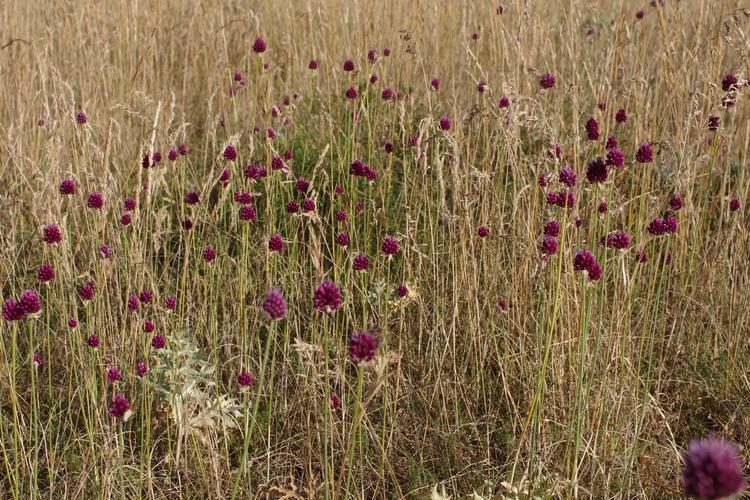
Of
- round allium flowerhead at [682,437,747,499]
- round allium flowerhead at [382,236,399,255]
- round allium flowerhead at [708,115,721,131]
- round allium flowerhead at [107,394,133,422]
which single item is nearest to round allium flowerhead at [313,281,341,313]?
round allium flowerhead at [107,394,133,422]

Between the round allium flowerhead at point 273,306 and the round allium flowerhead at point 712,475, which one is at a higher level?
the round allium flowerhead at point 712,475

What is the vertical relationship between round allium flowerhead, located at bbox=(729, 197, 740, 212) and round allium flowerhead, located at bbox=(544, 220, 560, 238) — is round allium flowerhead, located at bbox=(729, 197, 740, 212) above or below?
below

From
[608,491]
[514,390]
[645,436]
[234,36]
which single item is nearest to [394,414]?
[514,390]

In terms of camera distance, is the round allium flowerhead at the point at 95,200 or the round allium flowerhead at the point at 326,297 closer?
the round allium flowerhead at the point at 326,297

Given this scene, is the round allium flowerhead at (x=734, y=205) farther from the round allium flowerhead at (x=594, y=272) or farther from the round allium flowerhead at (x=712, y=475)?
the round allium flowerhead at (x=712, y=475)

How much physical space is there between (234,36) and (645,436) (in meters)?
4.06

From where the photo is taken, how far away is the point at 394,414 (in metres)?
2.15

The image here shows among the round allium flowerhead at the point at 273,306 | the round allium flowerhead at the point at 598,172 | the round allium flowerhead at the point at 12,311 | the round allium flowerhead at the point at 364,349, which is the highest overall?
the round allium flowerhead at the point at 598,172

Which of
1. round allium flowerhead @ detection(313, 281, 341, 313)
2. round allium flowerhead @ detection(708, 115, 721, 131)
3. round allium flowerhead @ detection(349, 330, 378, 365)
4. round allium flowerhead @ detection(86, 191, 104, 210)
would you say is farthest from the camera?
round allium flowerhead @ detection(708, 115, 721, 131)

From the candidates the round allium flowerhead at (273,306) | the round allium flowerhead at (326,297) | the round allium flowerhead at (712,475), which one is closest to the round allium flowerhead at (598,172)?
the round allium flowerhead at (326,297)

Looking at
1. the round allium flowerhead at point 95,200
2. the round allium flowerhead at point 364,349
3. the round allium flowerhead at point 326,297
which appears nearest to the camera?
the round allium flowerhead at point 364,349

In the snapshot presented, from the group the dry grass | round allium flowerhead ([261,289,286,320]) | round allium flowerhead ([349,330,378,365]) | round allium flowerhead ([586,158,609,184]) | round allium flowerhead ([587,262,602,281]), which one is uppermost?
round allium flowerhead ([586,158,609,184])

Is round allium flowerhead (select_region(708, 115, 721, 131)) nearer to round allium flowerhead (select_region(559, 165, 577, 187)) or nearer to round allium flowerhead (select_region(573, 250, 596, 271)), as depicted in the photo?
round allium flowerhead (select_region(559, 165, 577, 187))

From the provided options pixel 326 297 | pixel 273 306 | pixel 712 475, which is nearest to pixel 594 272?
pixel 326 297
